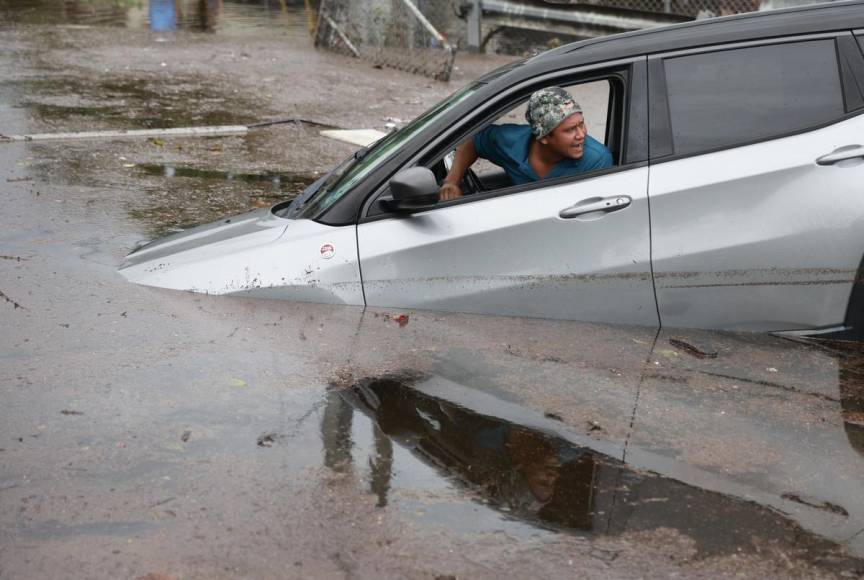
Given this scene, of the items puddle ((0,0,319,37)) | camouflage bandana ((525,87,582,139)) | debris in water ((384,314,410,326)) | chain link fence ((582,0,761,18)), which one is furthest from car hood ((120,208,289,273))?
puddle ((0,0,319,37))

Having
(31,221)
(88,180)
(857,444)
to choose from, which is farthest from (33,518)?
(88,180)

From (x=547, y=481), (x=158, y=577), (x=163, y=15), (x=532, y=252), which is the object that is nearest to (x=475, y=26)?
(x=163, y=15)

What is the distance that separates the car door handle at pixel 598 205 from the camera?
5.21m

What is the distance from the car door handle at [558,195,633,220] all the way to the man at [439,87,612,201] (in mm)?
225

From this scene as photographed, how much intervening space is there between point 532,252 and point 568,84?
2.78 ft

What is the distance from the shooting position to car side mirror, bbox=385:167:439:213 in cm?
523

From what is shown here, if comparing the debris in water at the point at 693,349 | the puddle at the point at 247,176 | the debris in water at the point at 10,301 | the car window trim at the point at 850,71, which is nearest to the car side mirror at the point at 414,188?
the debris in water at the point at 693,349

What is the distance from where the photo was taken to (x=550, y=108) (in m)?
5.46

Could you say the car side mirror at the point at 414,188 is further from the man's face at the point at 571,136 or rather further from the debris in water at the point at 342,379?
the debris in water at the point at 342,379

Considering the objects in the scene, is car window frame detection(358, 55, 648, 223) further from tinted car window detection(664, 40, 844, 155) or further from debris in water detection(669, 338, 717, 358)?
debris in water detection(669, 338, 717, 358)

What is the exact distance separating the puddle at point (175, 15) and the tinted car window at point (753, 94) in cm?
1596

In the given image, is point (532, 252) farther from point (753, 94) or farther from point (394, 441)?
point (394, 441)

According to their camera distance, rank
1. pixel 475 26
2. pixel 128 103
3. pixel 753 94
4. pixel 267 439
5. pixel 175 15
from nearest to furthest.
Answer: pixel 267 439
pixel 753 94
pixel 128 103
pixel 475 26
pixel 175 15

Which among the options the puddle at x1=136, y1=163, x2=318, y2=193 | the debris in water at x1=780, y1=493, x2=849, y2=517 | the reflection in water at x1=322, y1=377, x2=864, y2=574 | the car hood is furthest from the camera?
the puddle at x1=136, y1=163, x2=318, y2=193
